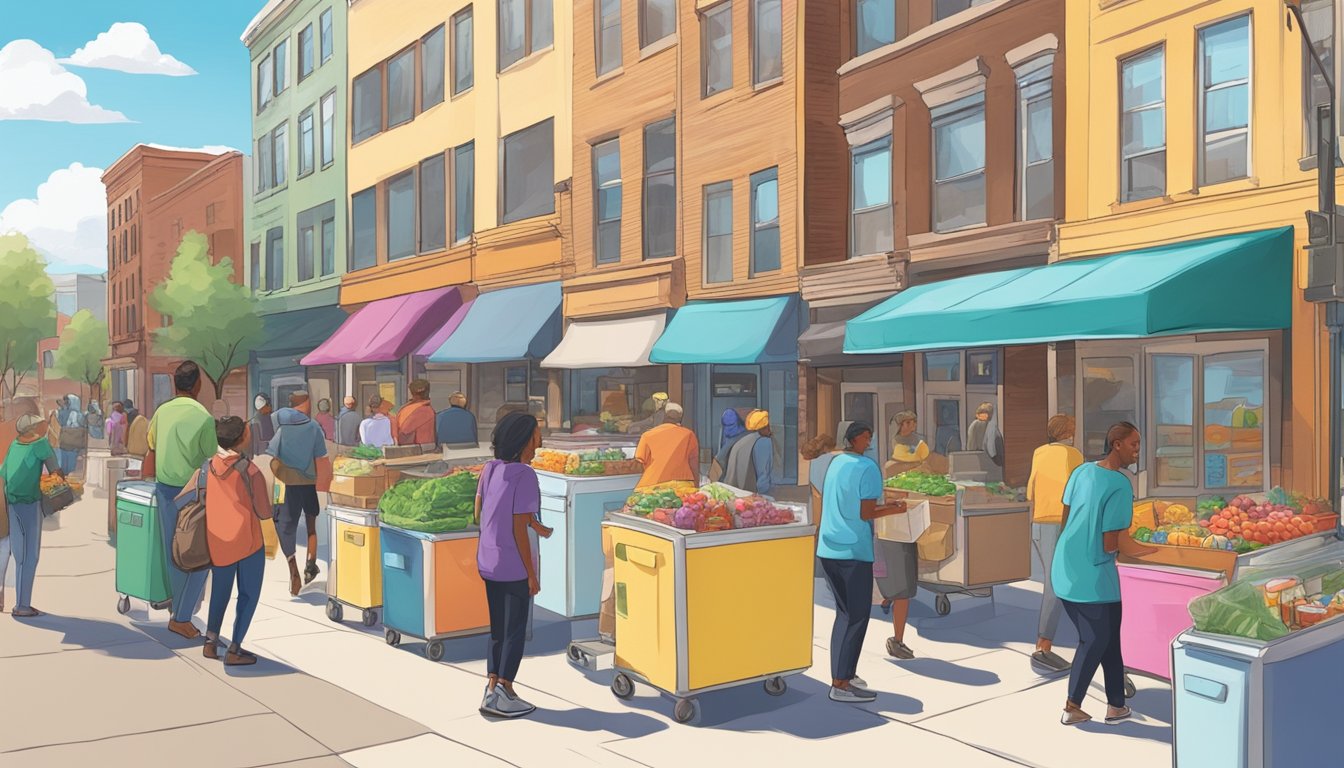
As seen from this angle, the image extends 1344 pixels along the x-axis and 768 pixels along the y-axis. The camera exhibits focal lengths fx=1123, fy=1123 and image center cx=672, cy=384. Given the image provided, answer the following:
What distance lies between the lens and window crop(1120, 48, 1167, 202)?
1392cm

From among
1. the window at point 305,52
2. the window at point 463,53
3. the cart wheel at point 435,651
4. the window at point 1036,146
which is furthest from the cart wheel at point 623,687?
the window at point 305,52

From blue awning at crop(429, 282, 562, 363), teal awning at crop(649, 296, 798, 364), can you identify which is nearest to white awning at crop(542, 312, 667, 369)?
blue awning at crop(429, 282, 562, 363)

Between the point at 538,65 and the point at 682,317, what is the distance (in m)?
8.32

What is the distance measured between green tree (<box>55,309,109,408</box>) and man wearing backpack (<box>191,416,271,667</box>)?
89714mm

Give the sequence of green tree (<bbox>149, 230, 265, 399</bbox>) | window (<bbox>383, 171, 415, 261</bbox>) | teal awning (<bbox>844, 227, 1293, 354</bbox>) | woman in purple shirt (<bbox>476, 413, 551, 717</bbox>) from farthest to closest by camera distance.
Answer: green tree (<bbox>149, 230, 265, 399</bbox>) < window (<bbox>383, 171, 415, 261</bbox>) < teal awning (<bbox>844, 227, 1293, 354</bbox>) < woman in purple shirt (<bbox>476, 413, 551, 717</bbox>)

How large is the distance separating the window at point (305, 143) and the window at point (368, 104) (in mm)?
3629

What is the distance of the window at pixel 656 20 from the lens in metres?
22.6

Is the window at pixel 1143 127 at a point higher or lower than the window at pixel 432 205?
lower

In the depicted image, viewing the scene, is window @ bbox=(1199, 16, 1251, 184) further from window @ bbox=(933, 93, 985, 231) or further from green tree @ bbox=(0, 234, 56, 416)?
green tree @ bbox=(0, 234, 56, 416)

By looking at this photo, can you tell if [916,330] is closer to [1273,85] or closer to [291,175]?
[1273,85]

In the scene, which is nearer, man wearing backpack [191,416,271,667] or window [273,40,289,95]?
man wearing backpack [191,416,271,667]

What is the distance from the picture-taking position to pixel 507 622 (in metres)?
7.32

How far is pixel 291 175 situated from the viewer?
3850cm

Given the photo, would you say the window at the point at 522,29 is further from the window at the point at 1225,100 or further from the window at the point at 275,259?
the window at the point at 1225,100
